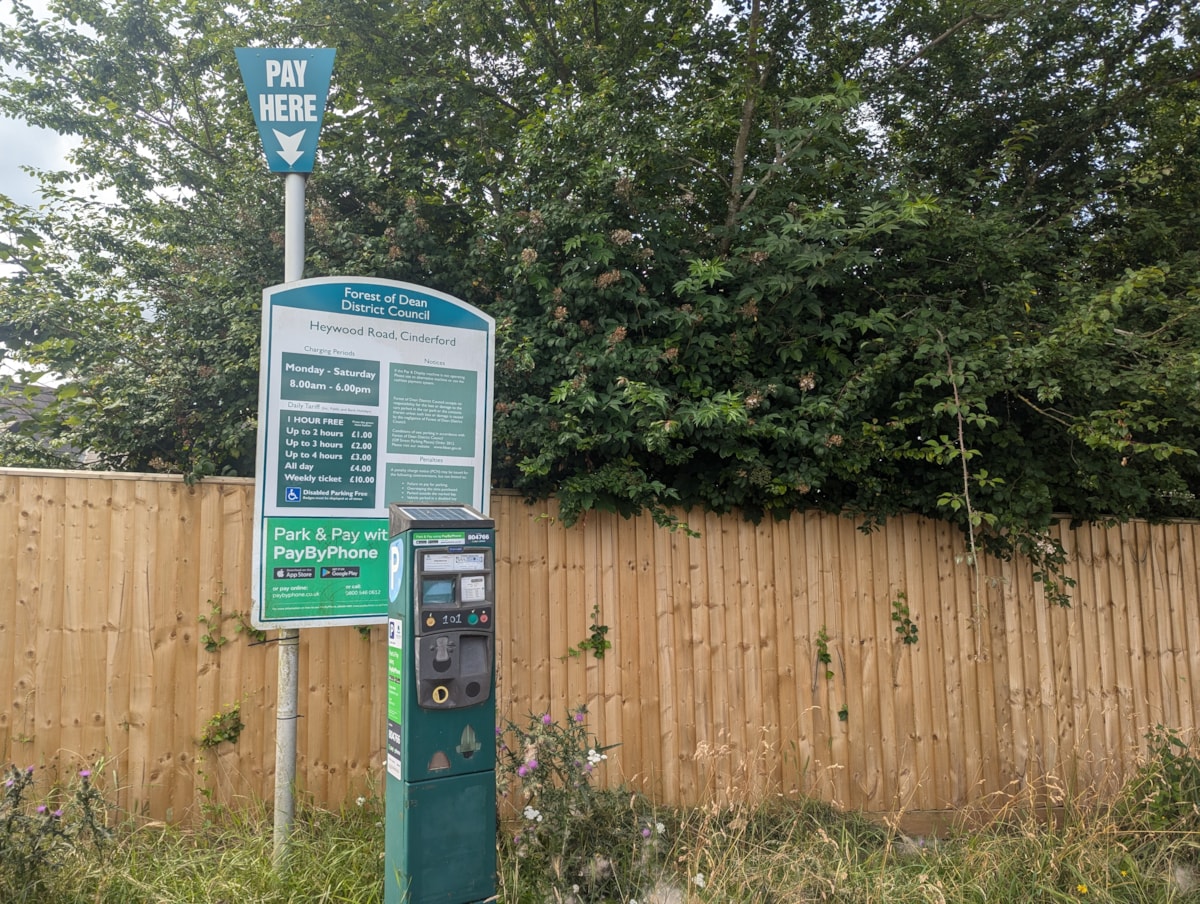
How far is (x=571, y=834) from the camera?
11.0 feet

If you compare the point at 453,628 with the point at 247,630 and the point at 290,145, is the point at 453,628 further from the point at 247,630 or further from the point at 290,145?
the point at 290,145

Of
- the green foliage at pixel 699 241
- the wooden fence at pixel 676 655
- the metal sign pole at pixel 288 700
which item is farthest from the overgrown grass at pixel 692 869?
the green foliage at pixel 699 241

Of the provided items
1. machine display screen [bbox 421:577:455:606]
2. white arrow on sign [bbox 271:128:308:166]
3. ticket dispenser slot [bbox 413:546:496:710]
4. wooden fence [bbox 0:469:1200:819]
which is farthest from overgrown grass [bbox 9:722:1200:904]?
white arrow on sign [bbox 271:128:308:166]

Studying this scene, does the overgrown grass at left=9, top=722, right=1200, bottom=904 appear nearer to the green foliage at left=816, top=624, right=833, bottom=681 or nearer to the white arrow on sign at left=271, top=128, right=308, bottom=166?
the green foliage at left=816, top=624, right=833, bottom=681

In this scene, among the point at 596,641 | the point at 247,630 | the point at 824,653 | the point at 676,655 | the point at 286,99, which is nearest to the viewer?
the point at 286,99

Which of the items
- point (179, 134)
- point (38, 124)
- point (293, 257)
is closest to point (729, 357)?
point (293, 257)

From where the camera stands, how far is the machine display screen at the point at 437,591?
284 centimetres

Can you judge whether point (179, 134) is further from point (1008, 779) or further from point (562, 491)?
point (1008, 779)

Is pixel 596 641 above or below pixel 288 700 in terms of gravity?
above

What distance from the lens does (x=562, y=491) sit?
436 centimetres

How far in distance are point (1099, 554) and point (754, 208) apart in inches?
138

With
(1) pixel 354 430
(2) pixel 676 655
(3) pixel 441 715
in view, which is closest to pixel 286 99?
(1) pixel 354 430

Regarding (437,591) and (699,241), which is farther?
(699,241)

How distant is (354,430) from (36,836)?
77.1 inches
